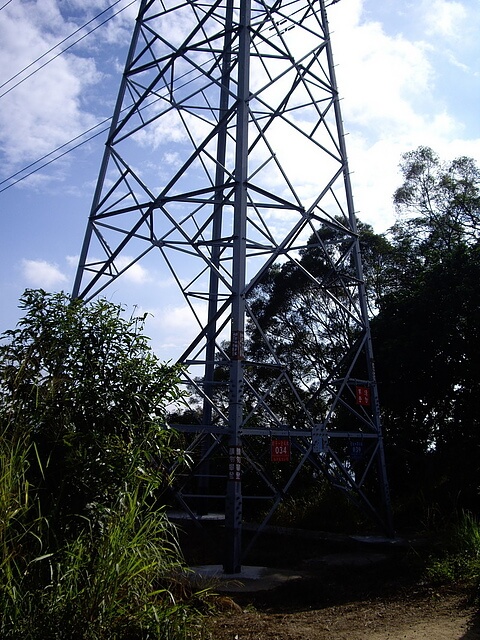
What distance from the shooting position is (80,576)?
4367 millimetres

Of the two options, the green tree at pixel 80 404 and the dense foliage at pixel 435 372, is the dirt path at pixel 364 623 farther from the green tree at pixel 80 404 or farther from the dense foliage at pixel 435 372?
the dense foliage at pixel 435 372

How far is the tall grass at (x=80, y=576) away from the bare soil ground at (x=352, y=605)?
700mm

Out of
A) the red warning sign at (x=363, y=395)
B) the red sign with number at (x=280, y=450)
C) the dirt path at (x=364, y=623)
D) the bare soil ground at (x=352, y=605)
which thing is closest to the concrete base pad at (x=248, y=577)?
the bare soil ground at (x=352, y=605)

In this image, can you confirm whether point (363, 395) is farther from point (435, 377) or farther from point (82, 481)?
point (82, 481)

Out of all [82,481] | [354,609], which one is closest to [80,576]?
[82,481]

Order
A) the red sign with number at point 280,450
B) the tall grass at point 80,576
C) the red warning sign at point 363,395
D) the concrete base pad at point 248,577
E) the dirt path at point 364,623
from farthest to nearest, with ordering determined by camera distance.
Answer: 1. the red warning sign at point 363,395
2. the red sign with number at point 280,450
3. the concrete base pad at point 248,577
4. the dirt path at point 364,623
5. the tall grass at point 80,576

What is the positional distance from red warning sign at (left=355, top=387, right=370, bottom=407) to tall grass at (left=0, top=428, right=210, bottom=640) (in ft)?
23.7

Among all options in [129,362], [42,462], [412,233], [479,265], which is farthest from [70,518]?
[412,233]

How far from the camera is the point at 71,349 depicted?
520 centimetres

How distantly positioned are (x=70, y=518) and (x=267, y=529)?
9337mm

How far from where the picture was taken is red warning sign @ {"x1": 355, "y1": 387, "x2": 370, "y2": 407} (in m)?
11.5

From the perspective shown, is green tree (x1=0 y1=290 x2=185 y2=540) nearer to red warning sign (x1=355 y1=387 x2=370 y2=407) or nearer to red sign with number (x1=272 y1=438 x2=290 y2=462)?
red sign with number (x1=272 y1=438 x2=290 y2=462)

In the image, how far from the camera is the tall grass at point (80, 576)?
3998mm

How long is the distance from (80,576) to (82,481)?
674mm
